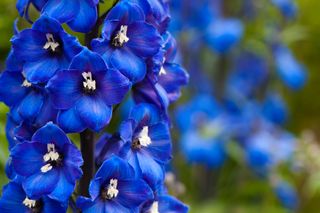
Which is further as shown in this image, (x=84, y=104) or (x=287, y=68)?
(x=287, y=68)

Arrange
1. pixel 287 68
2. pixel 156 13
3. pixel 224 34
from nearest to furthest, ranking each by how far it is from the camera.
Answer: pixel 156 13, pixel 224 34, pixel 287 68

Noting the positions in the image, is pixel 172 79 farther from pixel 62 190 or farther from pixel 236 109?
pixel 236 109

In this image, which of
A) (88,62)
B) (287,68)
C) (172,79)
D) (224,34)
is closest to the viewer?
(88,62)

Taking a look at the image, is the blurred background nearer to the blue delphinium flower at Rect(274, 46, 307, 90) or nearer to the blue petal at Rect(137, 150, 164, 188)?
the blue delphinium flower at Rect(274, 46, 307, 90)

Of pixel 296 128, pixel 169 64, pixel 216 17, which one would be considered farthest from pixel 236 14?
pixel 169 64

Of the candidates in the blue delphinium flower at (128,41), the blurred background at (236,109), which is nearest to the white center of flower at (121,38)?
the blue delphinium flower at (128,41)

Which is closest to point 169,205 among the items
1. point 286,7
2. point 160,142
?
point 160,142

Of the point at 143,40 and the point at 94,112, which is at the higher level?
the point at 143,40

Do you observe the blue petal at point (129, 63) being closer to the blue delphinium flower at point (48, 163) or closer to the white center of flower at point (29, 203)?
the blue delphinium flower at point (48, 163)

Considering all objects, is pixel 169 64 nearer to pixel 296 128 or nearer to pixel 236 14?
pixel 236 14
